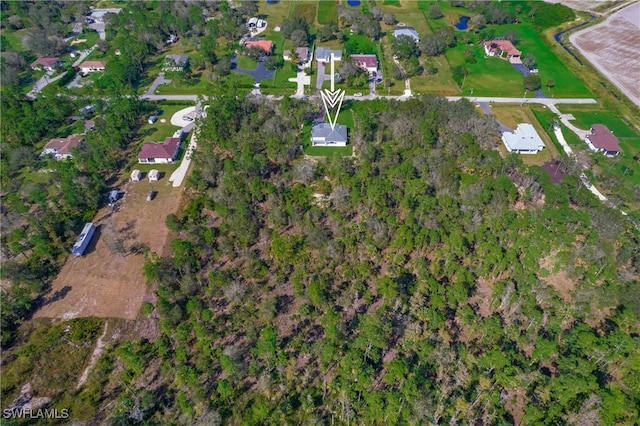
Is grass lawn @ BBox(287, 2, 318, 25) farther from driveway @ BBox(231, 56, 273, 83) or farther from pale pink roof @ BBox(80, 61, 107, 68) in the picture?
pale pink roof @ BBox(80, 61, 107, 68)

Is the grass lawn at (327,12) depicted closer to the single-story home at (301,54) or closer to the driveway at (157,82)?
the single-story home at (301,54)

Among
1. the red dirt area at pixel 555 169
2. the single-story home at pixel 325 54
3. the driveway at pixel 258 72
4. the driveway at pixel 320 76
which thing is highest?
the single-story home at pixel 325 54

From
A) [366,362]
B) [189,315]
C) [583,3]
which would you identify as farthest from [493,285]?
[583,3]

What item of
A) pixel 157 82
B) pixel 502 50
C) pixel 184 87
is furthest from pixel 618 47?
pixel 157 82

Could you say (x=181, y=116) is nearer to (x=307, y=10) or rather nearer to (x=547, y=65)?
(x=307, y=10)

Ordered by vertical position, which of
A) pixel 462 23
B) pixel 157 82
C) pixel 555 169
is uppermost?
pixel 462 23

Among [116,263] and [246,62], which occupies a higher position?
[246,62]

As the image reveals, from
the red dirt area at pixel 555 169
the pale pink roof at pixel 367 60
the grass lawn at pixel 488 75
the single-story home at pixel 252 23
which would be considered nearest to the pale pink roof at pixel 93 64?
the single-story home at pixel 252 23

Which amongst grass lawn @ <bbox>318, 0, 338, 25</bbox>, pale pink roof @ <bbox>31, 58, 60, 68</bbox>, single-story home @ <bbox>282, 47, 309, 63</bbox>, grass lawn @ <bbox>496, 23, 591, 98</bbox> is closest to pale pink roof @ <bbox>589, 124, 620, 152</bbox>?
grass lawn @ <bbox>496, 23, 591, 98</bbox>
